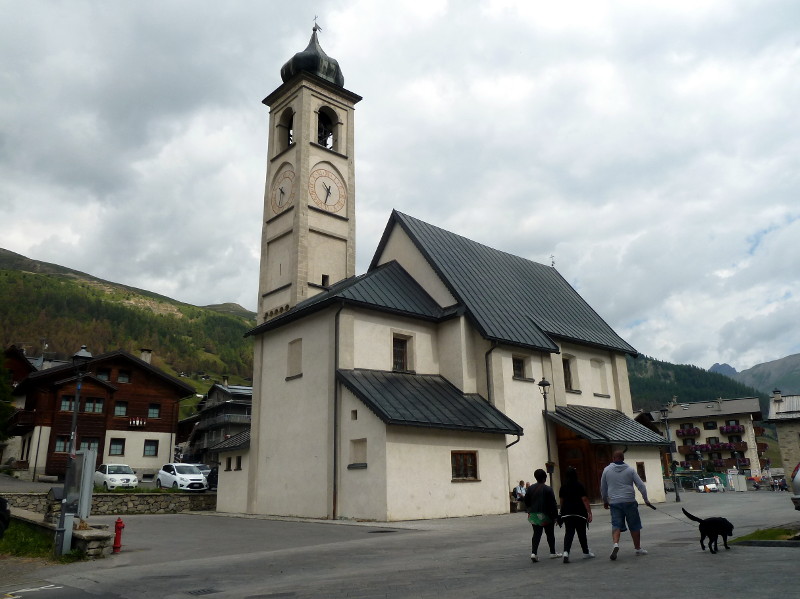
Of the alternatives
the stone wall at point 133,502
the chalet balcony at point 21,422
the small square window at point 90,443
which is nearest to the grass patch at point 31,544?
the stone wall at point 133,502

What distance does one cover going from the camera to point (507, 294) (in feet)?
98.5

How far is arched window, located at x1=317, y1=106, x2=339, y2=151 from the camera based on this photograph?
33688 mm

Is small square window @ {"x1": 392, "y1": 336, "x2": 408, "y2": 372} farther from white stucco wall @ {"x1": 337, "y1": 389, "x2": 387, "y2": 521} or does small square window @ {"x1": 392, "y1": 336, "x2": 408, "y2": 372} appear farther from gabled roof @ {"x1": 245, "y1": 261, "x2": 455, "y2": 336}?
white stucco wall @ {"x1": 337, "y1": 389, "x2": 387, "y2": 521}

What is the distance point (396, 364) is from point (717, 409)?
7509 cm

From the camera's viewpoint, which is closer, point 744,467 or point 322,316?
point 322,316

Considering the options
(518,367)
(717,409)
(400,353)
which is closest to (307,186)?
(400,353)

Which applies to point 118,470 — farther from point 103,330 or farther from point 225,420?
point 103,330

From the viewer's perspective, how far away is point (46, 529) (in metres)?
14.0

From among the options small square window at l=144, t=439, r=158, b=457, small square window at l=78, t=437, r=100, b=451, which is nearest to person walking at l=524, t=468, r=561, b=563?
small square window at l=78, t=437, r=100, b=451

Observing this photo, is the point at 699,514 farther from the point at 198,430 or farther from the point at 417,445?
the point at 198,430

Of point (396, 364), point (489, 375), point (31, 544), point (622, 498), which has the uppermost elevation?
point (396, 364)

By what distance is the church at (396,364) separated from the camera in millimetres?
21469

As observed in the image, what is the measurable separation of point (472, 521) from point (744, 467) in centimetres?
7478

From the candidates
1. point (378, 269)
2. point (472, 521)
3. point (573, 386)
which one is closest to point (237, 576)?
point (472, 521)
